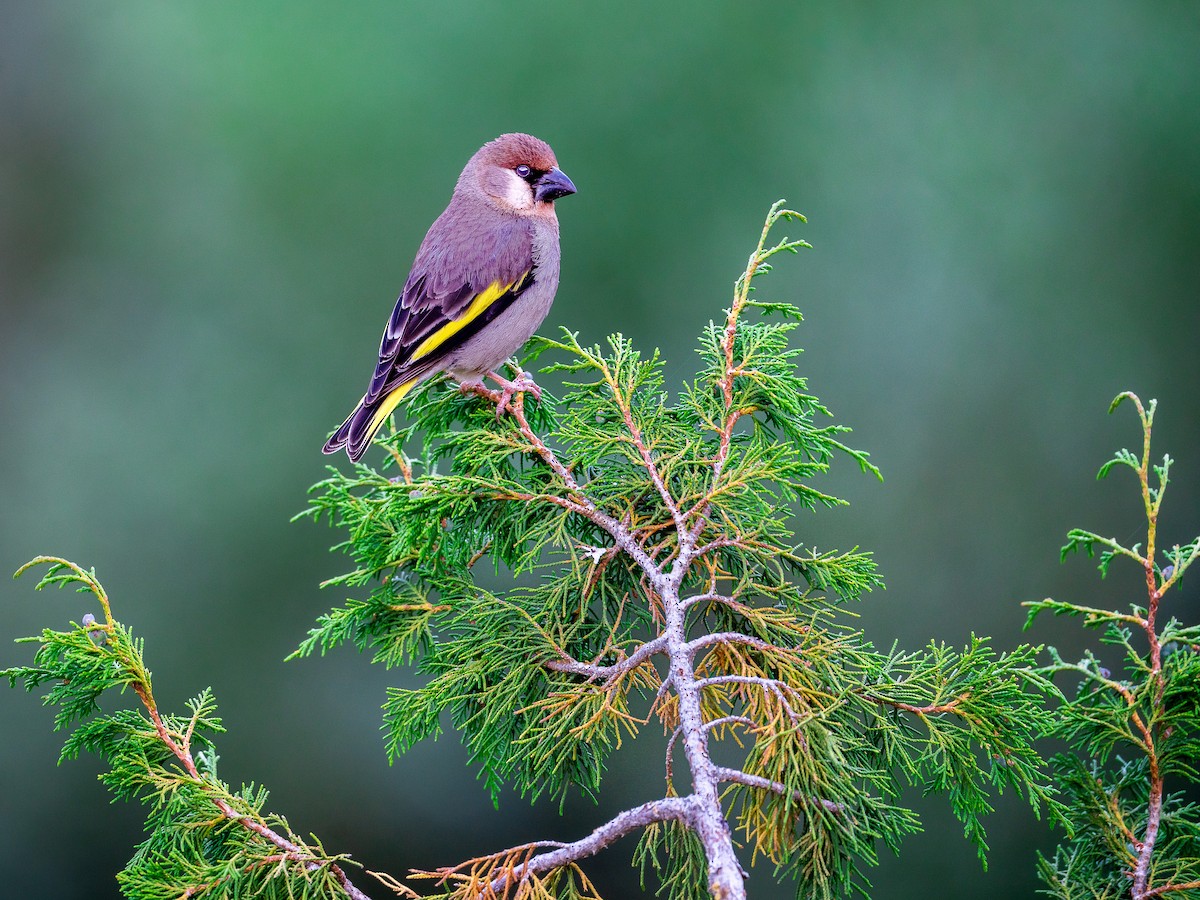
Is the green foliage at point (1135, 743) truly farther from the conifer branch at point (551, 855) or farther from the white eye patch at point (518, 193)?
the white eye patch at point (518, 193)

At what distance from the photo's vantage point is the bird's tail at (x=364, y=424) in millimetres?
2336

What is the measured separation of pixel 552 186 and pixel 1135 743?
217 cm

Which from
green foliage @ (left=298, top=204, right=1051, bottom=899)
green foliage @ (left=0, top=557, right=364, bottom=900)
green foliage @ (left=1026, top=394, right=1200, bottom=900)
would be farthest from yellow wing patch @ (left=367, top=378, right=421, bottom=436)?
green foliage @ (left=1026, top=394, right=1200, bottom=900)

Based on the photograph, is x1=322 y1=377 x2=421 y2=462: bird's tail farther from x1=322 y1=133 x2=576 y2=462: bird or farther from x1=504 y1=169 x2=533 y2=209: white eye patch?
x1=504 y1=169 x2=533 y2=209: white eye patch

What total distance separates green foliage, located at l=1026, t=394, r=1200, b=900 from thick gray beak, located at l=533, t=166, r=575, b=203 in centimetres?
197

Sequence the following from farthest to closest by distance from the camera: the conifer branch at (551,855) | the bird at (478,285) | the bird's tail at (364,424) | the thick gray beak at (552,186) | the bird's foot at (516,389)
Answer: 1. the thick gray beak at (552,186)
2. the bird at (478,285)
3. the bird's tail at (364,424)
4. the bird's foot at (516,389)
5. the conifer branch at (551,855)

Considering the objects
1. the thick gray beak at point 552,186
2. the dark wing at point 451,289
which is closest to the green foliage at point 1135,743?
the dark wing at point 451,289

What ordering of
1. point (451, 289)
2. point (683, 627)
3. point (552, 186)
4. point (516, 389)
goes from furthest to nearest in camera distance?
point (552, 186) < point (451, 289) < point (516, 389) < point (683, 627)

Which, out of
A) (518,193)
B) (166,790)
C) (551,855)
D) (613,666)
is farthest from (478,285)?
(551,855)

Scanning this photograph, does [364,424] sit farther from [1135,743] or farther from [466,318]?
[1135,743]

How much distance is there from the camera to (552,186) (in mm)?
3049

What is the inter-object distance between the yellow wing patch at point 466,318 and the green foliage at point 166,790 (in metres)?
0.99

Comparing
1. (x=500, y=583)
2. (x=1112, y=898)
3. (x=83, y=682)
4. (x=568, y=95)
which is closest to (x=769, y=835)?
(x=1112, y=898)

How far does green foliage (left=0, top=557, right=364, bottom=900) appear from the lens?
1.43 m
